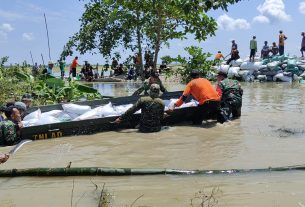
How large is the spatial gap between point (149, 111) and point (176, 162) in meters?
2.50

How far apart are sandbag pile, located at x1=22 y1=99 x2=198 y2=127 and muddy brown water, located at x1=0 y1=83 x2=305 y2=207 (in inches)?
22.7

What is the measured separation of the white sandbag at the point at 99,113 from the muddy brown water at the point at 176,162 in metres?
0.57

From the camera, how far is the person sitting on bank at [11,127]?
755cm

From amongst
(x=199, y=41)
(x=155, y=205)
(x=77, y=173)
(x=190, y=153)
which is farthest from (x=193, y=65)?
(x=155, y=205)

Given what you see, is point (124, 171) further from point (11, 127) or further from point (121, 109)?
point (121, 109)

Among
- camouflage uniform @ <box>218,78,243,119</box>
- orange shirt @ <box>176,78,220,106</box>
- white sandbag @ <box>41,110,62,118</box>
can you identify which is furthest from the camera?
camouflage uniform @ <box>218,78,243,119</box>

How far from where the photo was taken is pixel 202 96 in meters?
9.16

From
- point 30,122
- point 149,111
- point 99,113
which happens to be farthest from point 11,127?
point 149,111

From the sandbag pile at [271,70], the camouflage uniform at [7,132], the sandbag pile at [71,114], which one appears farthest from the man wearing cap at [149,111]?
the sandbag pile at [271,70]

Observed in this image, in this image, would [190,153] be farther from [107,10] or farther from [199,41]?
[107,10]

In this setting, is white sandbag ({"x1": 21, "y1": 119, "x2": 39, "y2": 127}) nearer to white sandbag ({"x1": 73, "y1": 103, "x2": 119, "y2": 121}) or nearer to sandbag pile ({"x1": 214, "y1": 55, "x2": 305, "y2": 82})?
white sandbag ({"x1": 73, "y1": 103, "x2": 119, "y2": 121})

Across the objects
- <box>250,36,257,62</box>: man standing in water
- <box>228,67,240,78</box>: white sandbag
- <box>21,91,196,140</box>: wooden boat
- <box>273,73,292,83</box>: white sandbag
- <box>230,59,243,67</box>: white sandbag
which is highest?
<box>250,36,257,62</box>: man standing in water

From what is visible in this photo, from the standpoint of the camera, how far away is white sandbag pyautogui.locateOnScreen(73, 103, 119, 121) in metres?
8.64

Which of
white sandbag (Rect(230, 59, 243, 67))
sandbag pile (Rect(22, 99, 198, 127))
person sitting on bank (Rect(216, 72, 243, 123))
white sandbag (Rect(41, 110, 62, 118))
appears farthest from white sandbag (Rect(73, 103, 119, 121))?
white sandbag (Rect(230, 59, 243, 67))
